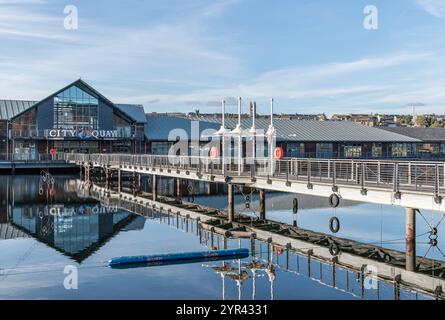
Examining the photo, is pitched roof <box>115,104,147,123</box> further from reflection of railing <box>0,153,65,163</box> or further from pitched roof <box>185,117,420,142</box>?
reflection of railing <box>0,153,65,163</box>

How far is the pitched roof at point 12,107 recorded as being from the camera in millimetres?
75500

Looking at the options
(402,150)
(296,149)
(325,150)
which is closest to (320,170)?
(296,149)

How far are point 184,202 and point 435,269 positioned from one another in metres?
25.3

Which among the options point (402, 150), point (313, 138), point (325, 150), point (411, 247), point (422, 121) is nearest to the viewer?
point (411, 247)

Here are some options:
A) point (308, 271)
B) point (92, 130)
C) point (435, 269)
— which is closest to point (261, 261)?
point (308, 271)

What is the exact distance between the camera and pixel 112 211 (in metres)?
39.1

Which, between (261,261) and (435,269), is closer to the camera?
(435,269)

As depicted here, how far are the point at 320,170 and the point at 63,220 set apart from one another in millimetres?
16938

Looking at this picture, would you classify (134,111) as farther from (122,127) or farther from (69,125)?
(69,125)

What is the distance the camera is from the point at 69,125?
77.3 m

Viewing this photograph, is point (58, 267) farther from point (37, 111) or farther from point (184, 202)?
point (37, 111)

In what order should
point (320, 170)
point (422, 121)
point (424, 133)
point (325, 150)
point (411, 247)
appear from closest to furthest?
1. point (411, 247)
2. point (320, 170)
3. point (325, 150)
4. point (424, 133)
5. point (422, 121)

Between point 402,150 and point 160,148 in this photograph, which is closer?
point 160,148

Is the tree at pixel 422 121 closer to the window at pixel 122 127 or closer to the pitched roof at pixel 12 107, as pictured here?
the window at pixel 122 127
